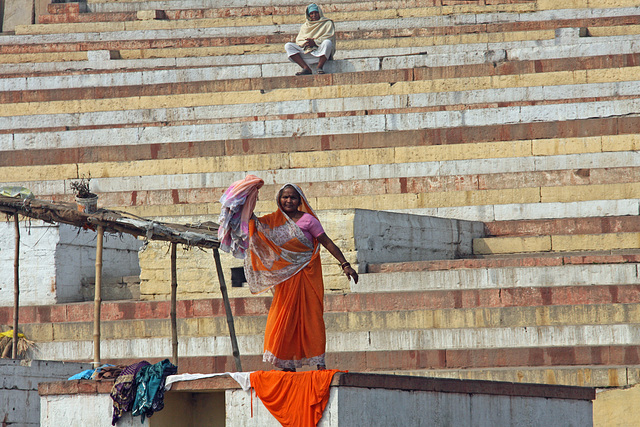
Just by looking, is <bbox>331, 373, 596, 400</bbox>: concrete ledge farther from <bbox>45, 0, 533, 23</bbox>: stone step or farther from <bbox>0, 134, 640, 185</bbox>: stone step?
<bbox>45, 0, 533, 23</bbox>: stone step

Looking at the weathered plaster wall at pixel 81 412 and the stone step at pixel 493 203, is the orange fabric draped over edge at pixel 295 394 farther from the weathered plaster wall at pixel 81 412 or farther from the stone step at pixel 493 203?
the stone step at pixel 493 203

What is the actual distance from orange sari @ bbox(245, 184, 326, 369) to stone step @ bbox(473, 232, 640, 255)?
6.61m

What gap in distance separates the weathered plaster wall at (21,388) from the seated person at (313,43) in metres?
9.47

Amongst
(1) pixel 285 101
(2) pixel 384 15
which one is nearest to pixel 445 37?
(2) pixel 384 15

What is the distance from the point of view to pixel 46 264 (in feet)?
43.2

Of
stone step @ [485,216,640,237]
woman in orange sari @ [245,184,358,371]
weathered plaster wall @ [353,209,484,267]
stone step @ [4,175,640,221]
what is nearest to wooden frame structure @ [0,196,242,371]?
woman in orange sari @ [245,184,358,371]

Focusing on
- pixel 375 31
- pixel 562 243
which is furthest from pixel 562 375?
pixel 375 31

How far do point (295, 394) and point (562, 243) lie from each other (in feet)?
23.6

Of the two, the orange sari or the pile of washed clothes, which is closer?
the orange sari

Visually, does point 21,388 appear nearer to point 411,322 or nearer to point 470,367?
point 411,322

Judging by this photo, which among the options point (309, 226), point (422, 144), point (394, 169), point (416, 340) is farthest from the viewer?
point (422, 144)

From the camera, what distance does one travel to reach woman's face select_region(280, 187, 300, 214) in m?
7.23

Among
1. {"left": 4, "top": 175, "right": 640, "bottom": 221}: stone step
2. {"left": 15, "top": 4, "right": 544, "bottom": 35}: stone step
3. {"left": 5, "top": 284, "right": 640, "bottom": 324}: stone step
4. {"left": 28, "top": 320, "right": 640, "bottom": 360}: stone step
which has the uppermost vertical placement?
{"left": 15, "top": 4, "right": 544, "bottom": 35}: stone step

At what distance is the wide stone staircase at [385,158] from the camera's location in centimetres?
1095
